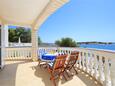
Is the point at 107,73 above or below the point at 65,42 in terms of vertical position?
below

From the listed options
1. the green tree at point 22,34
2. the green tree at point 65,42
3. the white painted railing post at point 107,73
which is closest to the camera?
the white painted railing post at point 107,73

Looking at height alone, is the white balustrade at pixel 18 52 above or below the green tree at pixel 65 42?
below

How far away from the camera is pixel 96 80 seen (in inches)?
173

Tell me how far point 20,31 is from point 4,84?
28801 millimetres

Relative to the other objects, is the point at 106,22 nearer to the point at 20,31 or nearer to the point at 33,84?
the point at 20,31

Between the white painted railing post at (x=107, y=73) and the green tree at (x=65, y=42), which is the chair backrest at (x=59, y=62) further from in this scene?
the green tree at (x=65, y=42)

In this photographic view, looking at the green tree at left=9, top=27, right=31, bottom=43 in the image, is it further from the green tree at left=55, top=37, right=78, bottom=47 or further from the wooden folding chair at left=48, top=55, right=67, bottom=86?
the wooden folding chair at left=48, top=55, right=67, bottom=86

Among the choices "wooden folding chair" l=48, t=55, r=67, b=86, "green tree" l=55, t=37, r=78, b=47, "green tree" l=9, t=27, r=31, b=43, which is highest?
"green tree" l=9, t=27, r=31, b=43

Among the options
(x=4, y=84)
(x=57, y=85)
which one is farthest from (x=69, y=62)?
(x=4, y=84)

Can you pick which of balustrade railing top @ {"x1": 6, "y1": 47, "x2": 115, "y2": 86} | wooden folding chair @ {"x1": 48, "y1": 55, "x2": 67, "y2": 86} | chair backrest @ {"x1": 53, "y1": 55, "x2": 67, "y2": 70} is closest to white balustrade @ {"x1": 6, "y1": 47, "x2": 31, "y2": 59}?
balustrade railing top @ {"x1": 6, "y1": 47, "x2": 115, "y2": 86}

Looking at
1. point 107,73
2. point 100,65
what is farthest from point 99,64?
point 107,73

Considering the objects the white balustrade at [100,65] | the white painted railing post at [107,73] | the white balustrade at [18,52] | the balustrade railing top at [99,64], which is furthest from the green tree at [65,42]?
the white painted railing post at [107,73]

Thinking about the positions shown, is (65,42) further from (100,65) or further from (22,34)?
(22,34)

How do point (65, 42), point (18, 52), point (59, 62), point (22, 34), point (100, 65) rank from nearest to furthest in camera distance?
point (100, 65) → point (59, 62) → point (18, 52) → point (65, 42) → point (22, 34)
